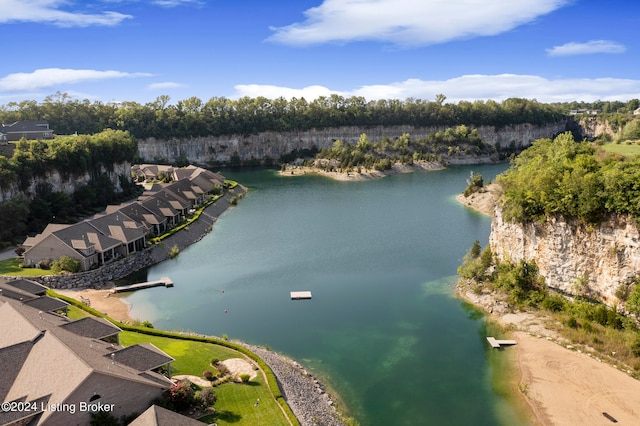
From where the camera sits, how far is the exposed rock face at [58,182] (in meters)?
55.8

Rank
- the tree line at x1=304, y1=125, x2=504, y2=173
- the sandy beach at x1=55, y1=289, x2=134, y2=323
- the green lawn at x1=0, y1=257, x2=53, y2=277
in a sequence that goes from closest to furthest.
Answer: the sandy beach at x1=55, y1=289, x2=134, y2=323 → the green lawn at x1=0, y1=257, x2=53, y2=277 → the tree line at x1=304, y1=125, x2=504, y2=173

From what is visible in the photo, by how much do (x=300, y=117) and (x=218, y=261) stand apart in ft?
321

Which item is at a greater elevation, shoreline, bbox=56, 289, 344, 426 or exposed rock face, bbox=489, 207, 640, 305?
exposed rock face, bbox=489, 207, 640, 305

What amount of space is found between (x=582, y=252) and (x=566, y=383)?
1119cm

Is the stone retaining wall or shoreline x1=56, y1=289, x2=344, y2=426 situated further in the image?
the stone retaining wall

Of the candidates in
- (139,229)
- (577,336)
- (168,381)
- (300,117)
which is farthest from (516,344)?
(300,117)

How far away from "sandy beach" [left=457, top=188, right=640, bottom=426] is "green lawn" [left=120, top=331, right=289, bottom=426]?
45.0 feet

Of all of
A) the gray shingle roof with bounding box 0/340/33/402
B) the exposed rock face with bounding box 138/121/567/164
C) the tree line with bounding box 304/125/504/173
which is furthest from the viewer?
the exposed rock face with bounding box 138/121/567/164

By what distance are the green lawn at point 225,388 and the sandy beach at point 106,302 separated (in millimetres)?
5598

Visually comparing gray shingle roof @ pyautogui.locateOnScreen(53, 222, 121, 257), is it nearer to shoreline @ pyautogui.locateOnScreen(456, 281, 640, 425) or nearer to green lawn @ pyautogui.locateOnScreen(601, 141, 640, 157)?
shoreline @ pyautogui.locateOnScreen(456, 281, 640, 425)

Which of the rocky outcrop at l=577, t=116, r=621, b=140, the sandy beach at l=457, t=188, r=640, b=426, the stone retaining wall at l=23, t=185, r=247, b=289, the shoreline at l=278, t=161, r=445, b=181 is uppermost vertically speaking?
the rocky outcrop at l=577, t=116, r=621, b=140

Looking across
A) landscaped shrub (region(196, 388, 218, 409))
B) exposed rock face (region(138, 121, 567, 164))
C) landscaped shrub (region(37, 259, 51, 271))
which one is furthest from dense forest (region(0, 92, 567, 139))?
landscaped shrub (region(196, 388, 218, 409))

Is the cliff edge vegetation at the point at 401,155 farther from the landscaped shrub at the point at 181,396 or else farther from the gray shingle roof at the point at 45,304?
the landscaped shrub at the point at 181,396

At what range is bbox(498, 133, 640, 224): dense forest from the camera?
32.1m
